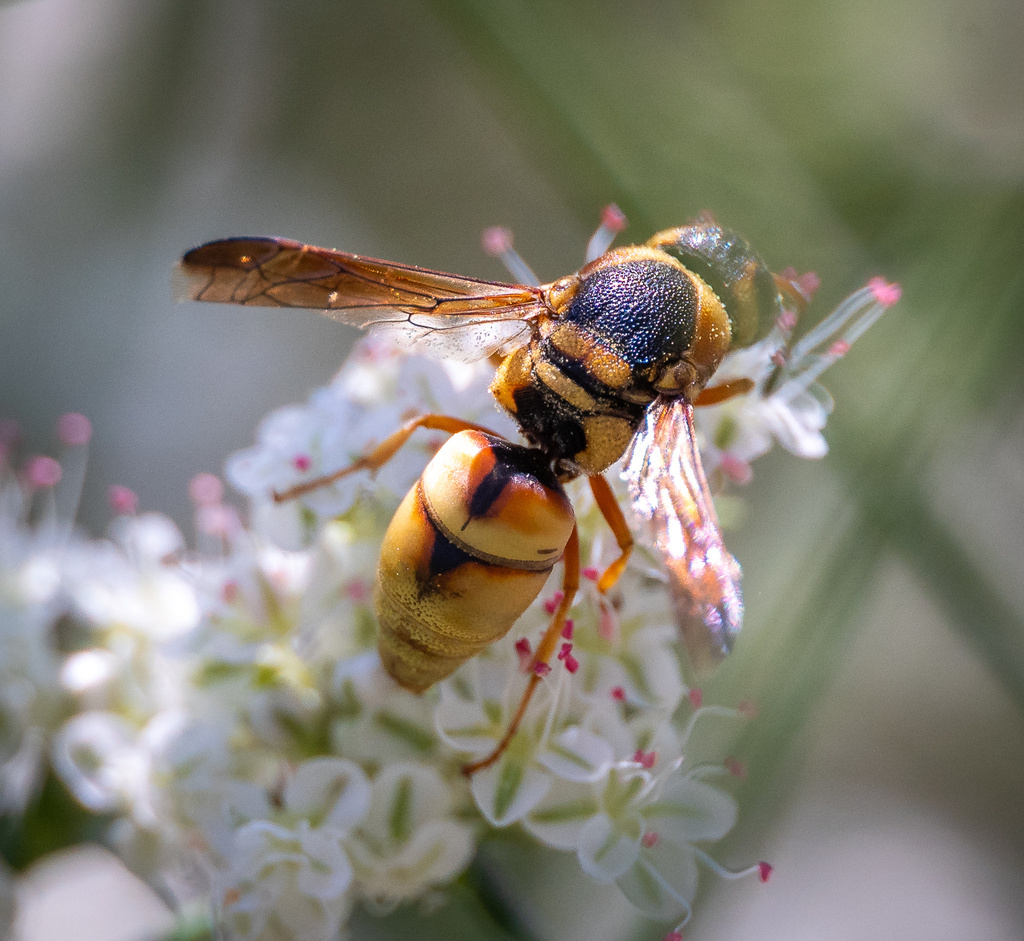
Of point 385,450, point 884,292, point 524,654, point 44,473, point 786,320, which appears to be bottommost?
point 44,473

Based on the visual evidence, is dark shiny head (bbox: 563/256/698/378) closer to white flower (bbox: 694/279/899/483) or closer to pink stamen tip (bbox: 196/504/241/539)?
white flower (bbox: 694/279/899/483)

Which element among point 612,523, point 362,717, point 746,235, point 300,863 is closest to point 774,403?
point 612,523

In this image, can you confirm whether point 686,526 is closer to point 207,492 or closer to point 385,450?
point 385,450

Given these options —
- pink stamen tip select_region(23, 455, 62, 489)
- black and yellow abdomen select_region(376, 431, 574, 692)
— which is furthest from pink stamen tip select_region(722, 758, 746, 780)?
pink stamen tip select_region(23, 455, 62, 489)

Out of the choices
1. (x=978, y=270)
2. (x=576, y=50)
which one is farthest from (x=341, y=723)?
(x=576, y=50)

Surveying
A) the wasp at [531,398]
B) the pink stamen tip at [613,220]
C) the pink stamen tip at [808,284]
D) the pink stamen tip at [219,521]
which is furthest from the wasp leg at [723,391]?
the pink stamen tip at [219,521]

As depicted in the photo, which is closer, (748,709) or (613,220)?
(748,709)
